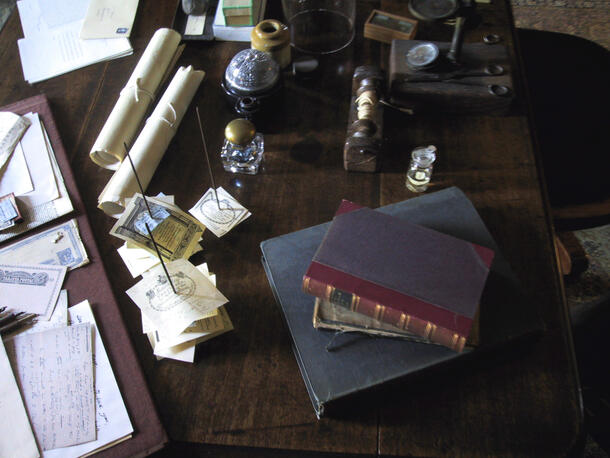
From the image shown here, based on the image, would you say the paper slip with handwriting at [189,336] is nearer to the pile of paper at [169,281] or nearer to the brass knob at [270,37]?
the pile of paper at [169,281]

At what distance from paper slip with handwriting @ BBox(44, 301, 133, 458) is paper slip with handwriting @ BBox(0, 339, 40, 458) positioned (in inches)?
1.4

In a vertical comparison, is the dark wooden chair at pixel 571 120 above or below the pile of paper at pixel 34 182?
below

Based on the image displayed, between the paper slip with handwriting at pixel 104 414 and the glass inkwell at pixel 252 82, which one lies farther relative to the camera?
the glass inkwell at pixel 252 82

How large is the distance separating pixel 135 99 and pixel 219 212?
1.18ft

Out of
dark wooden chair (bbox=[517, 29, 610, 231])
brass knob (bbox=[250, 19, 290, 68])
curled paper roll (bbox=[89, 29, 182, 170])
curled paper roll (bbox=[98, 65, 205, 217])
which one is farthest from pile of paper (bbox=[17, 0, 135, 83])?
dark wooden chair (bbox=[517, 29, 610, 231])

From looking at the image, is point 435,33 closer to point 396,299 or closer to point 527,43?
point 527,43

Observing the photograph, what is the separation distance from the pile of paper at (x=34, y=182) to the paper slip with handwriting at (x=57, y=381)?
10.3 inches

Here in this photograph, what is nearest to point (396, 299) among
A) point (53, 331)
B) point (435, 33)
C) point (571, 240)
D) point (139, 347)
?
point (139, 347)

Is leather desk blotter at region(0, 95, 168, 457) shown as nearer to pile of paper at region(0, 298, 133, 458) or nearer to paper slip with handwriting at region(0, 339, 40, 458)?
pile of paper at region(0, 298, 133, 458)

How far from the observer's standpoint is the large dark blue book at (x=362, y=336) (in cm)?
79

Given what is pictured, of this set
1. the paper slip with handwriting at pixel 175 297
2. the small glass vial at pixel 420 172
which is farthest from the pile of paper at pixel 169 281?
the small glass vial at pixel 420 172

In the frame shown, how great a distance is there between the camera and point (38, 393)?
833 millimetres

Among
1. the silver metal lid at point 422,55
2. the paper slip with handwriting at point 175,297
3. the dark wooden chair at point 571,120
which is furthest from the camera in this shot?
the dark wooden chair at point 571,120

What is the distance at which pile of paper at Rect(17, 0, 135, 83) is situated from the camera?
1313 mm
